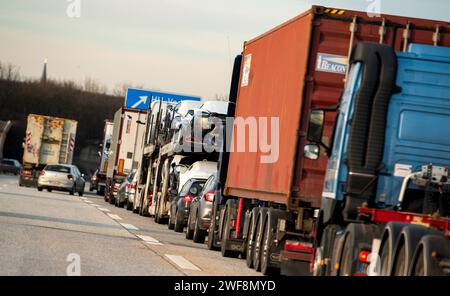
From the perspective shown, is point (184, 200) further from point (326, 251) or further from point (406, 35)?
point (326, 251)

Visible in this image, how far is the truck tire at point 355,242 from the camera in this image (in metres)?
11.7

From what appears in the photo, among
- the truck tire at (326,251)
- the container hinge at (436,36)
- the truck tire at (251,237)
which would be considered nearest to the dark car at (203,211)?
the truck tire at (251,237)

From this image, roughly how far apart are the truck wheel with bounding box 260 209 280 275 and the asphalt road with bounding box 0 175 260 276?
1.20 feet

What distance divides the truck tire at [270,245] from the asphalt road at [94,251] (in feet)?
1.22

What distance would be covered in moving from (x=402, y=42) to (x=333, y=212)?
3034mm

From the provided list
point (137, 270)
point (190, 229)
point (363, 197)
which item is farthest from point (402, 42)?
point (190, 229)

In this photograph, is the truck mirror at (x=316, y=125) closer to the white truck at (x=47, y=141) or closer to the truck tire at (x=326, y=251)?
the truck tire at (x=326, y=251)

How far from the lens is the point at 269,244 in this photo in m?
16.2

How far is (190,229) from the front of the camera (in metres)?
24.5

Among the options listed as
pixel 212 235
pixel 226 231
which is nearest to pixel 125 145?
A: pixel 212 235

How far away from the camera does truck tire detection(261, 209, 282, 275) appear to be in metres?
16.2

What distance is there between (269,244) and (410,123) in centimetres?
426

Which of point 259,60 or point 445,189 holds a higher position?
point 259,60
